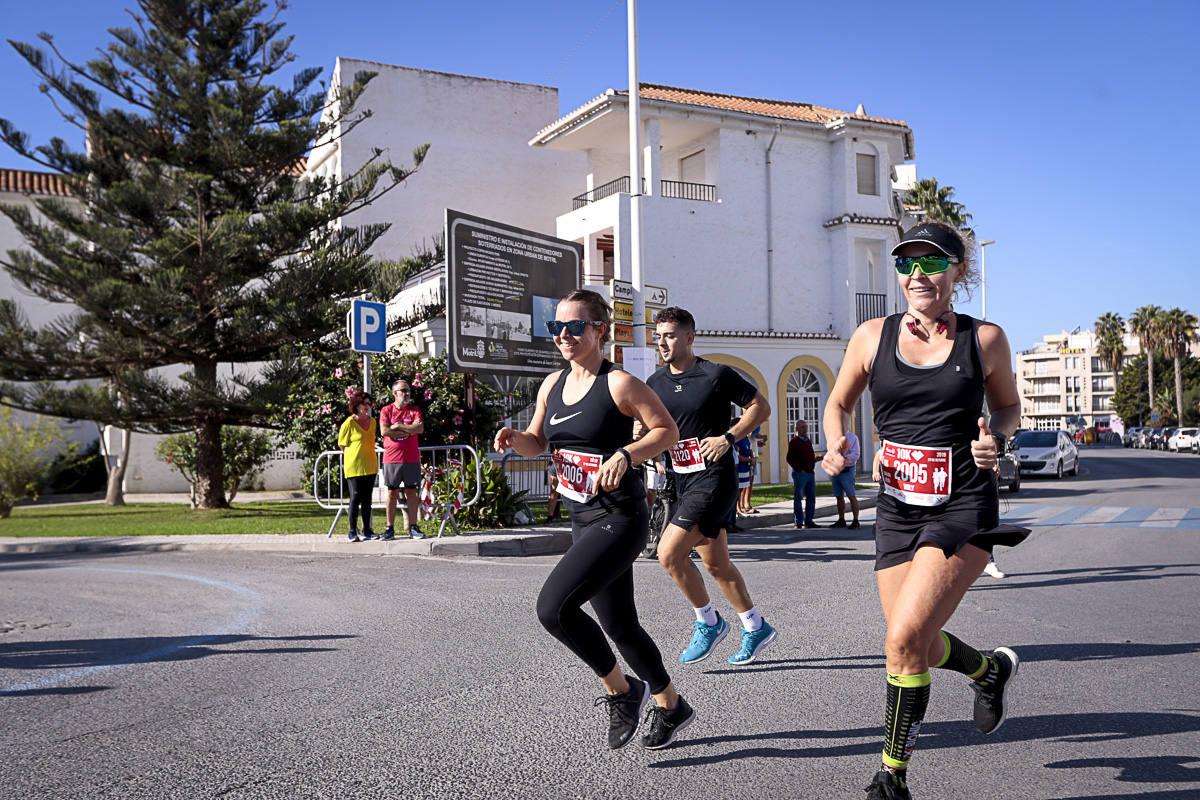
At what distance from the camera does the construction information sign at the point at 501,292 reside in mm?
13883

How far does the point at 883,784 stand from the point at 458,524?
10.6m

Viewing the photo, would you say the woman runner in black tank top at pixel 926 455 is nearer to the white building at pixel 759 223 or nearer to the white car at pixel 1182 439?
the white building at pixel 759 223

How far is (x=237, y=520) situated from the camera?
54.9 ft

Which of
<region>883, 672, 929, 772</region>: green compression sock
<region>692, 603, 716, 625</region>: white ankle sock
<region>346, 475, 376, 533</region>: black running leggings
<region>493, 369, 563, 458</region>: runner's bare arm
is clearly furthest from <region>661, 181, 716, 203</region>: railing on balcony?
<region>883, 672, 929, 772</region>: green compression sock

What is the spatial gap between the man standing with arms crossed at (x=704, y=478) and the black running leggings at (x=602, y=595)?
4.59ft

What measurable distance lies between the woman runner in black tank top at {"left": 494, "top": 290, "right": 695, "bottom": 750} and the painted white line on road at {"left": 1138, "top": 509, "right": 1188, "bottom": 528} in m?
12.5

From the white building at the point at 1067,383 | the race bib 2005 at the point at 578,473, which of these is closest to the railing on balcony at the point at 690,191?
the race bib 2005 at the point at 578,473

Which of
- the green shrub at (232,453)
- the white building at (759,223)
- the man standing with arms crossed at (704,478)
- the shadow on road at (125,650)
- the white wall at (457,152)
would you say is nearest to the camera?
the man standing with arms crossed at (704,478)

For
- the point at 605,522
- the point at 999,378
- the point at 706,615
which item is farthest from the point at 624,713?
the point at 999,378

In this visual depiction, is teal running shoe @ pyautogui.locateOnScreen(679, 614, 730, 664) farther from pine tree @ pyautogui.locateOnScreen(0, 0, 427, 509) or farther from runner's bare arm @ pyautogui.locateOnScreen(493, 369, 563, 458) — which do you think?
pine tree @ pyautogui.locateOnScreen(0, 0, 427, 509)

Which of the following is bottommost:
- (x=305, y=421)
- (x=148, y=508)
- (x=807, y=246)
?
(x=148, y=508)

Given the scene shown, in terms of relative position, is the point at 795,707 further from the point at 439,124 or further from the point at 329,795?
the point at 439,124

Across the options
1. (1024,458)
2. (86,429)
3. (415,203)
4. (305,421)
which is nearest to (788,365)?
(1024,458)

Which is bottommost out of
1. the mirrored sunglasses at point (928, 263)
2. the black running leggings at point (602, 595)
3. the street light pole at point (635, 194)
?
the black running leggings at point (602, 595)
